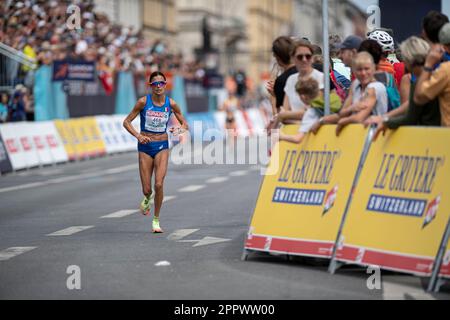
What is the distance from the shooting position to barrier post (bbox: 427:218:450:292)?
29.1 ft

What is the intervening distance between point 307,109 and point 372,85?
0.77m

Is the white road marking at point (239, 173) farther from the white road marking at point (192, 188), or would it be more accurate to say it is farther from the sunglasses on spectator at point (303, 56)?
the sunglasses on spectator at point (303, 56)

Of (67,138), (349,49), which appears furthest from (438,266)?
(67,138)

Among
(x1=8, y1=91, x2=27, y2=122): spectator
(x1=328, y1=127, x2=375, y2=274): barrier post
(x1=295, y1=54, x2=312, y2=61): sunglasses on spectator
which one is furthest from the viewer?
(x1=8, y1=91, x2=27, y2=122): spectator

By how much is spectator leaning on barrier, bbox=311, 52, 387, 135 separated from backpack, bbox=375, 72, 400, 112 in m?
0.14

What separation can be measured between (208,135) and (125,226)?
110 ft

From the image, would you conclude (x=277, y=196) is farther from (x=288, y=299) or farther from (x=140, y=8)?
(x=140, y=8)

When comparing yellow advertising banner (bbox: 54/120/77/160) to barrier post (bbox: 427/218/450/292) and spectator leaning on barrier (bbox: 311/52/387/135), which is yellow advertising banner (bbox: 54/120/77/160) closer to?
spectator leaning on barrier (bbox: 311/52/387/135)

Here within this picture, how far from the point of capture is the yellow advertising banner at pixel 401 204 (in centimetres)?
909

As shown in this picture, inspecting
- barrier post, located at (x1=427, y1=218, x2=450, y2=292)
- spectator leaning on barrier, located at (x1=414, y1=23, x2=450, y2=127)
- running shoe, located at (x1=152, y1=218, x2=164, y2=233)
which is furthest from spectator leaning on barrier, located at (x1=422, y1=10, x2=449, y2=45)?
running shoe, located at (x1=152, y1=218, x2=164, y2=233)

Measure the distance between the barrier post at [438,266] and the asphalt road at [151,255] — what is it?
80 millimetres

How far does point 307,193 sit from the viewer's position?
34.7 ft

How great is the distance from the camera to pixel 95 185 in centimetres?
2362
